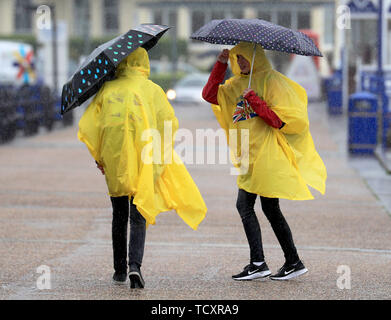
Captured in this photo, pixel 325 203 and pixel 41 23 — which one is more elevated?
pixel 41 23

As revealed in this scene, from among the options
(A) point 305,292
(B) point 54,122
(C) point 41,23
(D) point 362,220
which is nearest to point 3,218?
(D) point 362,220

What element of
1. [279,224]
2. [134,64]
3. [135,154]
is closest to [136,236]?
[135,154]

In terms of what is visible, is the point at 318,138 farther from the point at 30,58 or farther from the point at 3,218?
the point at 30,58

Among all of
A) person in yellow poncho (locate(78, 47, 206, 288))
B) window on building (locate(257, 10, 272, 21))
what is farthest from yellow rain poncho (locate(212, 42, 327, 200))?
window on building (locate(257, 10, 272, 21))

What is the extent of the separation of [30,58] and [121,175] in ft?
92.3

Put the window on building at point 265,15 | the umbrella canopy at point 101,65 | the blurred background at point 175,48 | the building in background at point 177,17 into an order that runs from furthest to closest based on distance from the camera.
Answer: the window on building at point 265,15 < the building in background at point 177,17 < the blurred background at point 175,48 < the umbrella canopy at point 101,65

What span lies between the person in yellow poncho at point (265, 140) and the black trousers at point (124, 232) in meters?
0.78

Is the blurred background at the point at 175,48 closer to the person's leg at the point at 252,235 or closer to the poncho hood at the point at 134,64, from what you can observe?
the person's leg at the point at 252,235

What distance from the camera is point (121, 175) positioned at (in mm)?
6078

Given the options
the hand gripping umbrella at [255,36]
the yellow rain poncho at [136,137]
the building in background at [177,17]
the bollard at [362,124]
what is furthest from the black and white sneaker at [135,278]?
the building in background at [177,17]

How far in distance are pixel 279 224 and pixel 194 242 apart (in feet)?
6.14

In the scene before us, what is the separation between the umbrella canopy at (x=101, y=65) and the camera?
19.9ft
